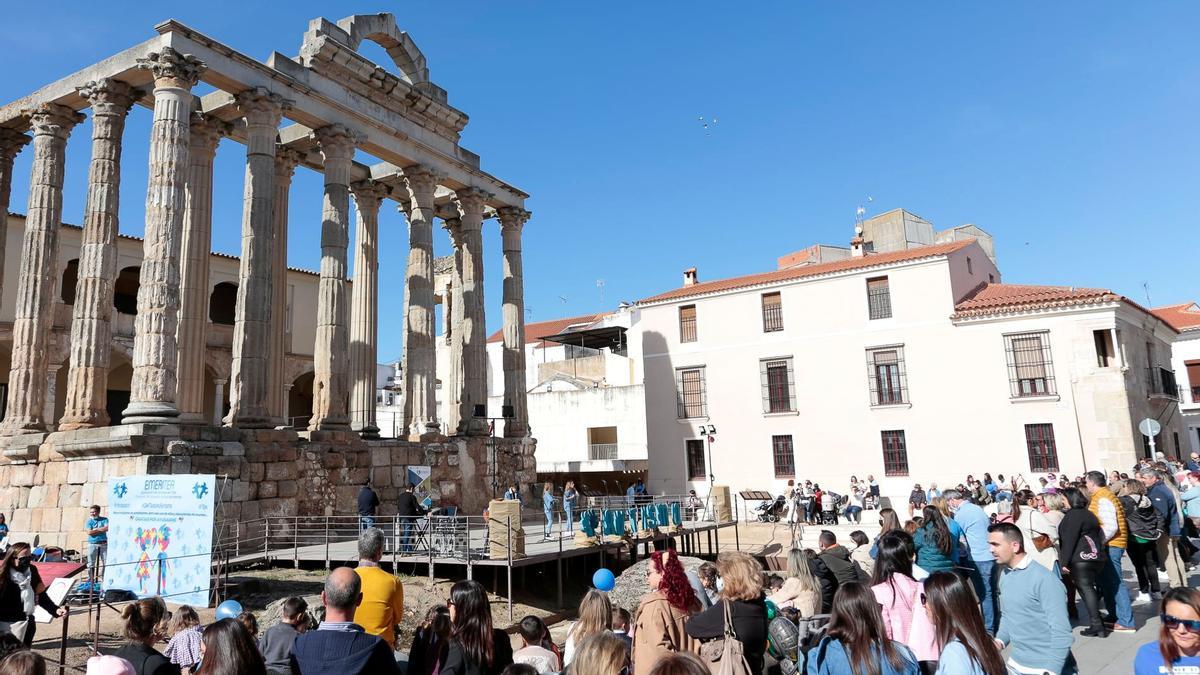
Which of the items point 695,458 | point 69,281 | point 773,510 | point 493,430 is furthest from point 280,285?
point 695,458

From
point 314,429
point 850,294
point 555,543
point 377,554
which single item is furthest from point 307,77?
point 850,294

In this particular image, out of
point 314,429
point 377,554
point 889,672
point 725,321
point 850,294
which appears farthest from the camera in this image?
point 725,321

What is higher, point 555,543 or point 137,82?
point 137,82

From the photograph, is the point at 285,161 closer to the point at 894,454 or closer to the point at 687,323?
the point at 687,323

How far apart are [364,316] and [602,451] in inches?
543

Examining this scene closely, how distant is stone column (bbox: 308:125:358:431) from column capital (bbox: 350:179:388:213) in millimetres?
3219

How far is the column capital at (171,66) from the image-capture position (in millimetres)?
14562

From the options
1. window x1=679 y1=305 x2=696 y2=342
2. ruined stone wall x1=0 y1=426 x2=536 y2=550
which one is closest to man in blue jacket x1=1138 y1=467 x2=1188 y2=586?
ruined stone wall x1=0 y1=426 x2=536 y2=550

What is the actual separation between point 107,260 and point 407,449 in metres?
7.70

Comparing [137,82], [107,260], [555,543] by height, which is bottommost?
[555,543]

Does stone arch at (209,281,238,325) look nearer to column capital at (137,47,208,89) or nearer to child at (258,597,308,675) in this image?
column capital at (137,47,208,89)

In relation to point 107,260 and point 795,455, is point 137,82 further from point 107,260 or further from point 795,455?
point 795,455

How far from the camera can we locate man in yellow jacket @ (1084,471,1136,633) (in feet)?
25.2

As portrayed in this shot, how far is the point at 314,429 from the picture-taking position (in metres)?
17.0
